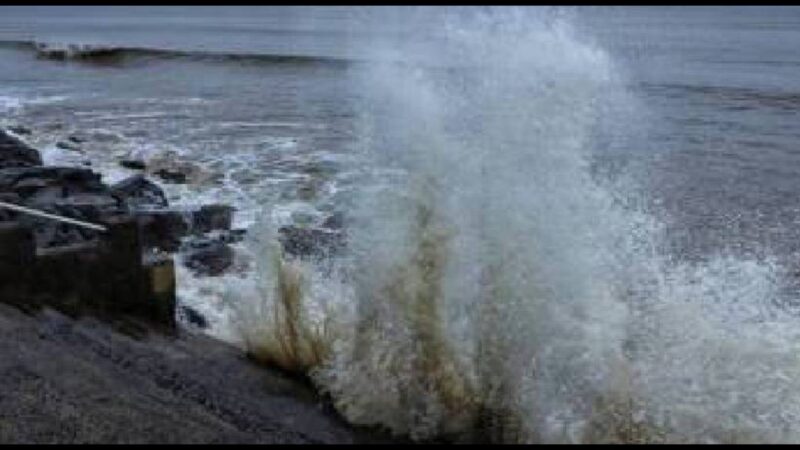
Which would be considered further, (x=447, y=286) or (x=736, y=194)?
(x=736, y=194)

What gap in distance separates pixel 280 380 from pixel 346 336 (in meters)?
0.65

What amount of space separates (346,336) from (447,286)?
3.37ft

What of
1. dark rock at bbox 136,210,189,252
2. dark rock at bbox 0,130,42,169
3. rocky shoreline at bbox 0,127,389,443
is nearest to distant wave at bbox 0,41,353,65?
dark rock at bbox 0,130,42,169

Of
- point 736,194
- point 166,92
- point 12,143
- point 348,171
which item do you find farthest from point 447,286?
point 166,92

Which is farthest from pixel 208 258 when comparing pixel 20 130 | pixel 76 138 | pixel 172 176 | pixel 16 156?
pixel 20 130

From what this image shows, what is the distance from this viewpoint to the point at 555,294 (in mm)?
8250

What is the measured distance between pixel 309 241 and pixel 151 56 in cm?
4533

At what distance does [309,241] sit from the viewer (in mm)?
15789

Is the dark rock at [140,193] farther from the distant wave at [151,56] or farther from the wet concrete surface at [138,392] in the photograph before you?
the distant wave at [151,56]

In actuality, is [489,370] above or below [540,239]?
below

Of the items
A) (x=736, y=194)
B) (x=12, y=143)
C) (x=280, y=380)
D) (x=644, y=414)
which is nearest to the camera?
(x=644, y=414)

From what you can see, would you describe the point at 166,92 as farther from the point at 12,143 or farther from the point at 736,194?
→ the point at 736,194

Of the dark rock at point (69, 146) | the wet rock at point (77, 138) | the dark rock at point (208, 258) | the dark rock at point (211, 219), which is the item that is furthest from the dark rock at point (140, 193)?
the wet rock at point (77, 138)

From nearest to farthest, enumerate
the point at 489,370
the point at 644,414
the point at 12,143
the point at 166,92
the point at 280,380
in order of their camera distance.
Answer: the point at 644,414 < the point at 489,370 < the point at 280,380 < the point at 12,143 < the point at 166,92
